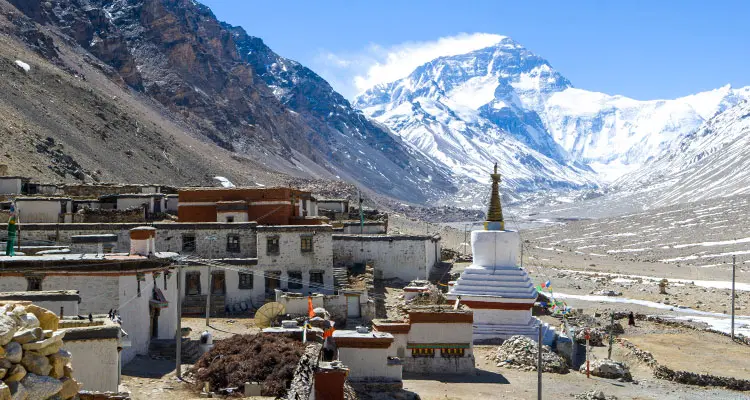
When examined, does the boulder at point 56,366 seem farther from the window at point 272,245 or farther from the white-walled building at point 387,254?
the white-walled building at point 387,254

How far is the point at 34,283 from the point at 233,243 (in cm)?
1174

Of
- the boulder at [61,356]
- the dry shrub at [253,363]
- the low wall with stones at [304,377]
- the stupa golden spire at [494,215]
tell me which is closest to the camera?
the boulder at [61,356]

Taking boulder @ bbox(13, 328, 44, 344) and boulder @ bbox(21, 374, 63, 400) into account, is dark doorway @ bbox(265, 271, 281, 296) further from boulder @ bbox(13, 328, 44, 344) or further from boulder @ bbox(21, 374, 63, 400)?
boulder @ bbox(13, 328, 44, 344)

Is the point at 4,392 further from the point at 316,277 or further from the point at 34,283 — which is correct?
the point at 316,277

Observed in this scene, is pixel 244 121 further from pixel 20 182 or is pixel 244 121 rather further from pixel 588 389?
pixel 588 389

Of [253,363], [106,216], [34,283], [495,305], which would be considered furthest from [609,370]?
[106,216]

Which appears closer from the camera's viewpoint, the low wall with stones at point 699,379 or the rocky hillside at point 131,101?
the low wall with stones at point 699,379

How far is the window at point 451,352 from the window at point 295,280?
980cm

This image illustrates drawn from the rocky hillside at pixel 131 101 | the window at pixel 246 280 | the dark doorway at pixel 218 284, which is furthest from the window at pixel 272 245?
the rocky hillside at pixel 131 101

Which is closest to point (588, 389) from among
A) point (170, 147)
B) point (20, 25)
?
point (170, 147)

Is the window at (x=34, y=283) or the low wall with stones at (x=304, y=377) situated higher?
the window at (x=34, y=283)

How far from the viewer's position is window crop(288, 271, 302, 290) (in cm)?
3181

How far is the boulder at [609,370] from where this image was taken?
24672mm

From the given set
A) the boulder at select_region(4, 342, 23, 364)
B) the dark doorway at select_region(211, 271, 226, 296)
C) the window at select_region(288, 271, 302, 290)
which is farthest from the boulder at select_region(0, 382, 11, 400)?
the window at select_region(288, 271, 302, 290)
